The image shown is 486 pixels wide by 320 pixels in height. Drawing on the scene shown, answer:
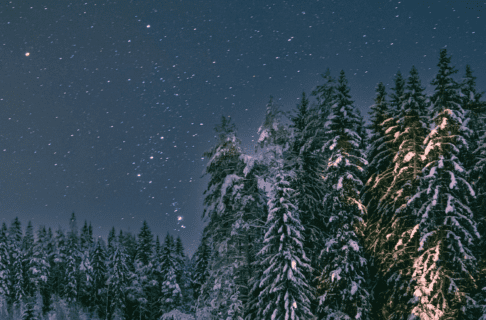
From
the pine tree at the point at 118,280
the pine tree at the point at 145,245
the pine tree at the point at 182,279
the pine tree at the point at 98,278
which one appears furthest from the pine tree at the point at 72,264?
the pine tree at the point at 182,279

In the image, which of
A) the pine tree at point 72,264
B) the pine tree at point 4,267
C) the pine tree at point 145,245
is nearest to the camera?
the pine tree at point 145,245

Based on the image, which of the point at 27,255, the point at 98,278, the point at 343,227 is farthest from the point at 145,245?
the point at 343,227

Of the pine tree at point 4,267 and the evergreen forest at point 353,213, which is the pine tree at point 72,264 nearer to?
the pine tree at point 4,267

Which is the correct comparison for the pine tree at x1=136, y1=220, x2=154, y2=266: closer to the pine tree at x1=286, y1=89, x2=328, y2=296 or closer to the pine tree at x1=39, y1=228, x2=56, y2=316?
the pine tree at x1=39, y1=228, x2=56, y2=316

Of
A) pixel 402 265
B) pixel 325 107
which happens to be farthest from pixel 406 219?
pixel 325 107

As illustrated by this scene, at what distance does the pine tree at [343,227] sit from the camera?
1609 centimetres

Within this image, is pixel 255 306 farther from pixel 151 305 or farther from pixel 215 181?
pixel 151 305

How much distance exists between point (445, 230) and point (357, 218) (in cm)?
386

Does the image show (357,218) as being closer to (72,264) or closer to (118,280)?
(118,280)

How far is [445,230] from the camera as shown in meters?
14.6

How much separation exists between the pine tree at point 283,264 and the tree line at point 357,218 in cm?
6

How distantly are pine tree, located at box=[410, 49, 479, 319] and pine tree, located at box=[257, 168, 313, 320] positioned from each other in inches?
202

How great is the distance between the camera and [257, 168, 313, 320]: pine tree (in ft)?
54.6

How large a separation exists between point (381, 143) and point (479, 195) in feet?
18.5
